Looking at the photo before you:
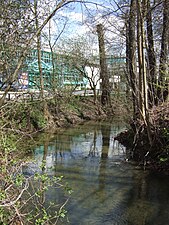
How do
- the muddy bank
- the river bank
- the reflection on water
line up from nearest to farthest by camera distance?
the reflection on water < the river bank < the muddy bank

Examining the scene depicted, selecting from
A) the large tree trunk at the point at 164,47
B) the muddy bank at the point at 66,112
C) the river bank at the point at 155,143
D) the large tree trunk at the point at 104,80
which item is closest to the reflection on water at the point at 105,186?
the river bank at the point at 155,143

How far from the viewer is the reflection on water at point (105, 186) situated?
19.1 feet

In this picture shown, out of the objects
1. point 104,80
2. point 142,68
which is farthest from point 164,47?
point 104,80

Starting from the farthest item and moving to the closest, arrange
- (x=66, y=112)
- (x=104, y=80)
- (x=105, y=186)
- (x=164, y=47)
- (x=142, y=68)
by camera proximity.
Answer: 1. (x=104, y=80)
2. (x=66, y=112)
3. (x=164, y=47)
4. (x=142, y=68)
5. (x=105, y=186)

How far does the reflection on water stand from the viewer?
5836 mm

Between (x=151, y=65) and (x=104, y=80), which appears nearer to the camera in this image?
(x=151, y=65)

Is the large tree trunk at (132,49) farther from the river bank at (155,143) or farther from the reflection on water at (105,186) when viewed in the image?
the reflection on water at (105,186)

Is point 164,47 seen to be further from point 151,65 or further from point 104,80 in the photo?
point 104,80

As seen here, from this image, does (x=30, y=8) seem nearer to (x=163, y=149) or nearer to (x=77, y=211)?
(x=77, y=211)

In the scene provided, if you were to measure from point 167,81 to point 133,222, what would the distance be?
5464 mm

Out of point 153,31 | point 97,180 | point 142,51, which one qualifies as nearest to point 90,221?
point 97,180

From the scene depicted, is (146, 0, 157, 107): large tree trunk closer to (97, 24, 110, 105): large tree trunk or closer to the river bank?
the river bank

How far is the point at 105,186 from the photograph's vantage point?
7.61 metres

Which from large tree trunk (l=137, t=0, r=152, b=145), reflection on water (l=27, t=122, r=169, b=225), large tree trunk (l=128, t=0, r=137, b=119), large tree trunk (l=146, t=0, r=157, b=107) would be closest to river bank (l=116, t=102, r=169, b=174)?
large tree trunk (l=137, t=0, r=152, b=145)
